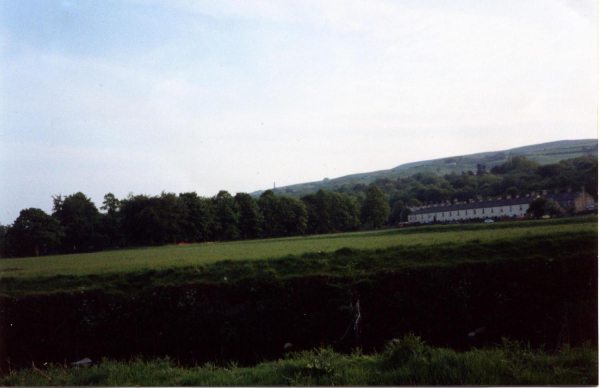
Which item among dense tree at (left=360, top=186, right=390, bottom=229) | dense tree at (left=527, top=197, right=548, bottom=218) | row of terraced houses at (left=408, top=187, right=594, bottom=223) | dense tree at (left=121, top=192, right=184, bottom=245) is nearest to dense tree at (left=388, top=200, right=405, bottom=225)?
dense tree at (left=360, top=186, right=390, bottom=229)

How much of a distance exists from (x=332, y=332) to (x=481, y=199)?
4.44 metres

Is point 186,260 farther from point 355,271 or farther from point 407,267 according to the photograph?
point 407,267

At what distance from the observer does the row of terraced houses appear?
25.7 feet

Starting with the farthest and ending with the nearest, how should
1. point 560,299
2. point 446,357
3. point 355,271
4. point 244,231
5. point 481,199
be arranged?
point 244,231
point 481,199
point 355,271
point 560,299
point 446,357

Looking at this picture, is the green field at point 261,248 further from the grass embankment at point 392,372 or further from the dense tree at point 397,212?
the grass embankment at point 392,372

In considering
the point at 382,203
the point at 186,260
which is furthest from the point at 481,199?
the point at 186,260

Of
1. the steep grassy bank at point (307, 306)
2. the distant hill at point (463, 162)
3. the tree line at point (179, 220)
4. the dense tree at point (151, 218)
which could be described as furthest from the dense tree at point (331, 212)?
the dense tree at point (151, 218)

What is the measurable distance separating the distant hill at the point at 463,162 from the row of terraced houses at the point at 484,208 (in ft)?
2.54

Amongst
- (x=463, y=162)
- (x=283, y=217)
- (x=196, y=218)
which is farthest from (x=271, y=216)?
(x=463, y=162)

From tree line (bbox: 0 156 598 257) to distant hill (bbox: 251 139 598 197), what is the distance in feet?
0.44

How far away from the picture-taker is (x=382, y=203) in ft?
30.9

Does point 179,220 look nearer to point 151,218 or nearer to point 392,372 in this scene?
point 151,218

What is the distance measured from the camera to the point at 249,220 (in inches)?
393

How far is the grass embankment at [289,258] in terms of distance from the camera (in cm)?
783
